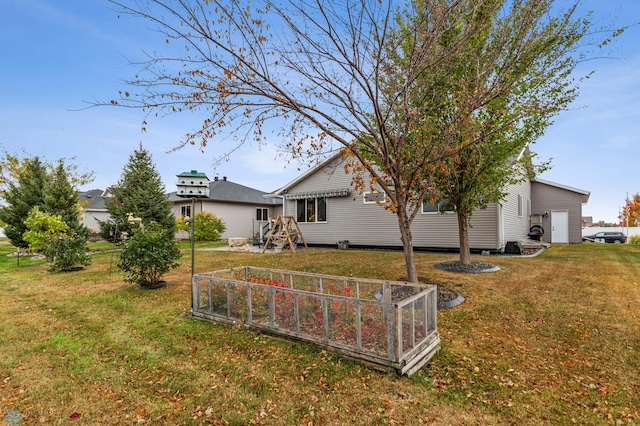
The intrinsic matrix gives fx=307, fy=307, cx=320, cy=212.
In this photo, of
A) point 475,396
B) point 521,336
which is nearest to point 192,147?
point 475,396

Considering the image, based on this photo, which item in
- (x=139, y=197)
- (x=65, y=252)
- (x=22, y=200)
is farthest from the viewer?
(x=139, y=197)

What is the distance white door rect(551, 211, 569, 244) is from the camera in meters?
17.0

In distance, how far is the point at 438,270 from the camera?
28.2 feet

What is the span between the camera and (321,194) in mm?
15391

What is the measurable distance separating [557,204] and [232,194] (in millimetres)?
21117

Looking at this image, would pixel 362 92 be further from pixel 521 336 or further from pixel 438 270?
pixel 438 270

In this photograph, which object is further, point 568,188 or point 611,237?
point 611,237

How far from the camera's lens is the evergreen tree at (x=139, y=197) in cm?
1708

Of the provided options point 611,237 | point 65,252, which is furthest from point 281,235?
point 611,237

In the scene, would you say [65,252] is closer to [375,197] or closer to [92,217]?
[375,197]

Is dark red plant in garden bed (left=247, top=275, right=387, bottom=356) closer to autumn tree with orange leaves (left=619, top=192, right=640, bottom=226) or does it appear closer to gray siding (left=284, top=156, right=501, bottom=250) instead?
gray siding (left=284, top=156, right=501, bottom=250)

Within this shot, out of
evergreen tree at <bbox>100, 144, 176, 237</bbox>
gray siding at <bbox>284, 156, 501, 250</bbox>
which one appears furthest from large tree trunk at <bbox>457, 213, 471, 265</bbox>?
evergreen tree at <bbox>100, 144, 176, 237</bbox>

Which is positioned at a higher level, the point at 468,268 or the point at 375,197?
the point at 375,197

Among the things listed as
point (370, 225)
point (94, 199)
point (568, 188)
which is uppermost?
point (94, 199)
